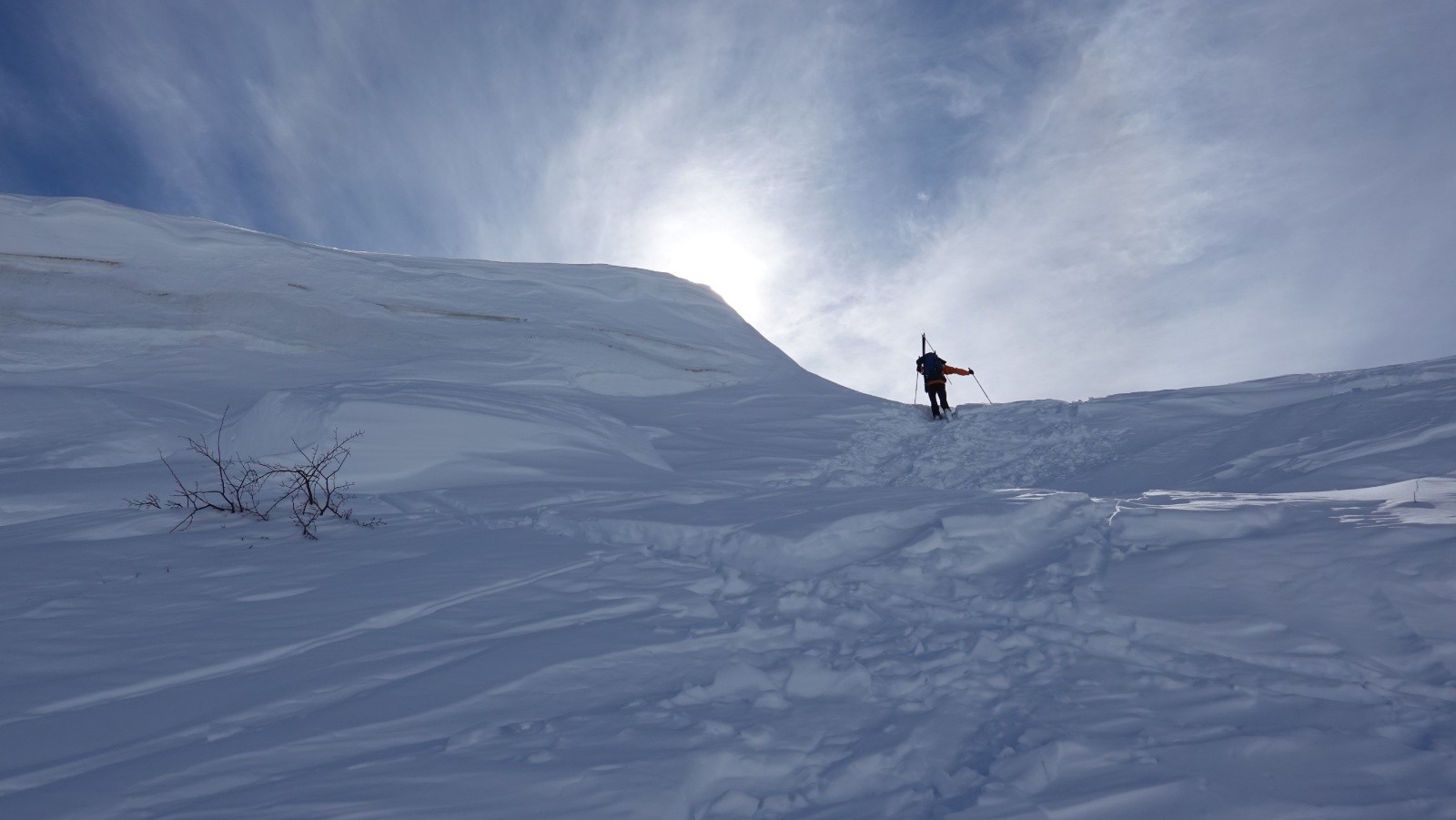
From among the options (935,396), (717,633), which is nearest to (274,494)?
(717,633)

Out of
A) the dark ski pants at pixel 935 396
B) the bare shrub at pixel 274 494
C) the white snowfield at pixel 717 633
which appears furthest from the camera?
the dark ski pants at pixel 935 396

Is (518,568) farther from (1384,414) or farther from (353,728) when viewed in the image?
(1384,414)

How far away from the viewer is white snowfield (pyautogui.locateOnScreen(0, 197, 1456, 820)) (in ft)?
7.71

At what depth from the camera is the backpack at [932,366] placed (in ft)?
46.1

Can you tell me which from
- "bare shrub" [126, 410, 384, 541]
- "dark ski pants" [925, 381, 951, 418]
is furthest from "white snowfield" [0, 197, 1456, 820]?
"dark ski pants" [925, 381, 951, 418]

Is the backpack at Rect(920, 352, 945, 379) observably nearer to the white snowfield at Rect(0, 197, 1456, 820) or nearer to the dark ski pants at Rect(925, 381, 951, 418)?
the dark ski pants at Rect(925, 381, 951, 418)

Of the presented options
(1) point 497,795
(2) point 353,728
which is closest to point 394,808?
(1) point 497,795

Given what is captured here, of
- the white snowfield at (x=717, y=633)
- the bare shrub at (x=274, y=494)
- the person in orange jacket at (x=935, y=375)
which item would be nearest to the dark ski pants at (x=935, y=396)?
the person in orange jacket at (x=935, y=375)

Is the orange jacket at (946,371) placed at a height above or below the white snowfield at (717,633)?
above

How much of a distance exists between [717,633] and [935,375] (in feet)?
37.3

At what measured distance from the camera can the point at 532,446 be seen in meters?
8.61

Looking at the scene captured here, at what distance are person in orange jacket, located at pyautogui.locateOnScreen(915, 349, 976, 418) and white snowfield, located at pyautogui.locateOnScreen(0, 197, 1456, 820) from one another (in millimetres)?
5203

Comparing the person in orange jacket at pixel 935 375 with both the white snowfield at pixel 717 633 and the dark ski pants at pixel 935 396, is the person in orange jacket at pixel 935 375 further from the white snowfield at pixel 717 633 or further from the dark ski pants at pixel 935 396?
the white snowfield at pixel 717 633

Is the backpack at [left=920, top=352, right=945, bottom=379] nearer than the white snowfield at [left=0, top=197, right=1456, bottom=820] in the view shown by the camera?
No
